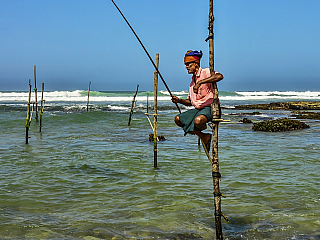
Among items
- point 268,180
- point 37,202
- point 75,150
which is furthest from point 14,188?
point 268,180

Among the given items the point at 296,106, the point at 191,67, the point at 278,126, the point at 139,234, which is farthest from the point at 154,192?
the point at 296,106

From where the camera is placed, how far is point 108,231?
470 cm

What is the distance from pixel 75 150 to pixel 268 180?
642 cm

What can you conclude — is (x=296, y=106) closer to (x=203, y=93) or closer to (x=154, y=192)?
(x=154, y=192)

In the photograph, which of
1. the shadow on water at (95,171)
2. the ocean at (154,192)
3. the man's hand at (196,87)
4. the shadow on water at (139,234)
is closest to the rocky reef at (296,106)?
the ocean at (154,192)

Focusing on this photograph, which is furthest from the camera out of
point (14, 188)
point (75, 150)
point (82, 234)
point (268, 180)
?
point (75, 150)

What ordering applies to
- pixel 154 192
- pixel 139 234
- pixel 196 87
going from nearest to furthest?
pixel 196 87, pixel 139 234, pixel 154 192

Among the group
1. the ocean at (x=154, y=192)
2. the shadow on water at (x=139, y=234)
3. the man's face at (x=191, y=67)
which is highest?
the man's face at (x=191, y=67)

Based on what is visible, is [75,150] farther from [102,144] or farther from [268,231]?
[268,231]

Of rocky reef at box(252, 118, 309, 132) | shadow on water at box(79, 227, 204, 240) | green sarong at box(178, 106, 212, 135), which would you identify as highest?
green sarong at box(178, 106, 212, 135)

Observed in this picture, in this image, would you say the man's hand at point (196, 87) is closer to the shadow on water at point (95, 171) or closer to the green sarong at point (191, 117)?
the green sarong at point (191, 117)

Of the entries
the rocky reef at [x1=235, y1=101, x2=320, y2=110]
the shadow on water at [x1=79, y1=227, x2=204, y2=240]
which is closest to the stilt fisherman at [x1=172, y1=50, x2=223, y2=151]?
the shadow on water at [x1=79, y1=227, x2=204, y2=240]

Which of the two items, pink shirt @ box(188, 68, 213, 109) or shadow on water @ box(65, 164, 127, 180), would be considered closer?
pink shirt @ box(188, 68, 213, 109)

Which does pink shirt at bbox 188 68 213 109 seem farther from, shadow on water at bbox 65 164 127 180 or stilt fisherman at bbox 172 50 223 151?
shadow on water at bbox 65 164 127 180
